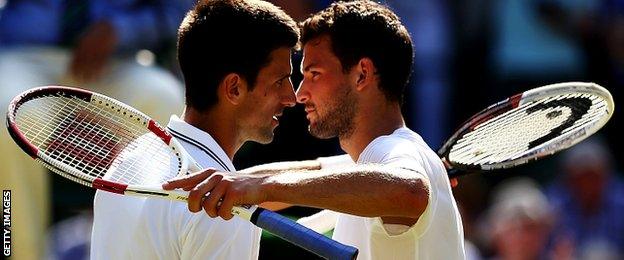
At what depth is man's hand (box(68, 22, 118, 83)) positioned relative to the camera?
7.71m

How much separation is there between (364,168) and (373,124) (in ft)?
2.62

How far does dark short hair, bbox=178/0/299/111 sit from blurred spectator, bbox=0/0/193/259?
2828 millimetres

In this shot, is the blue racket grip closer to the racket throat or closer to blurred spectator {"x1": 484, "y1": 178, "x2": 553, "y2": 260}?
the racket throat

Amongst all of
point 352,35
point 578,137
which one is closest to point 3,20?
point 352,35

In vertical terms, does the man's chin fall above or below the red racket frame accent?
below

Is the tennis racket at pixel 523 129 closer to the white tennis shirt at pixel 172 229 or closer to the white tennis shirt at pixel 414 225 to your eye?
the white tennis shirt at pixel 414 225

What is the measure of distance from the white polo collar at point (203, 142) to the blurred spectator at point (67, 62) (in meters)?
2.88

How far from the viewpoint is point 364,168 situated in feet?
13.6

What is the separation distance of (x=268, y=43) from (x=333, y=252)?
2.76ft

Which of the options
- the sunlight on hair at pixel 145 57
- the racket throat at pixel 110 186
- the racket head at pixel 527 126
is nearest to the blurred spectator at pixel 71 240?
the sunlight on hair at pixel 145 57

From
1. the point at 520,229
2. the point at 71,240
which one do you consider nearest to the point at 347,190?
the point at 520,229

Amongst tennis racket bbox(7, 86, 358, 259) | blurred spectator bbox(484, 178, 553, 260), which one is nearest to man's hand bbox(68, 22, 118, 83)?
blurred spectator bbox(484, 178, 553, 260)

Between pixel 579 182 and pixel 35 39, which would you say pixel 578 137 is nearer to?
pixel 35 39

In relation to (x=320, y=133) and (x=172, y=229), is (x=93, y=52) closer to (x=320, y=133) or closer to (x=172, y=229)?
(x=320, y=133)
